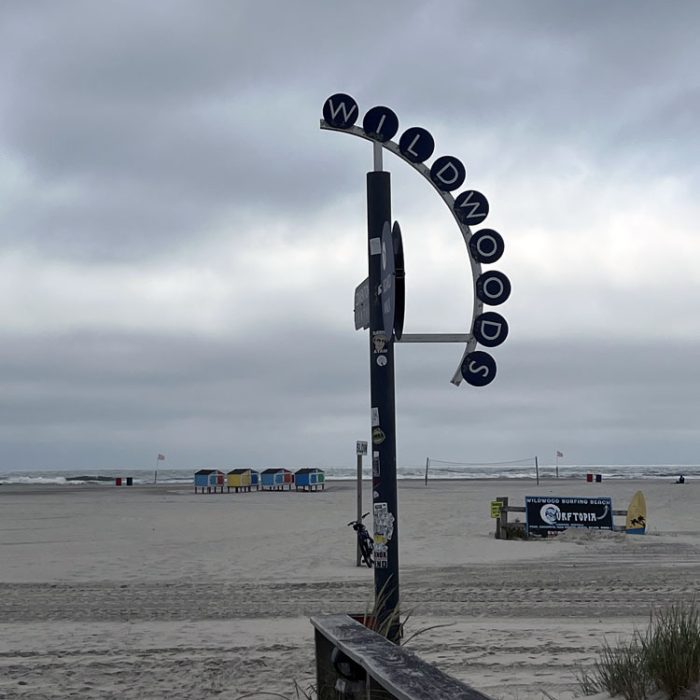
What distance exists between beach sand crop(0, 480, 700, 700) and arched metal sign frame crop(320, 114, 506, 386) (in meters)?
2.60

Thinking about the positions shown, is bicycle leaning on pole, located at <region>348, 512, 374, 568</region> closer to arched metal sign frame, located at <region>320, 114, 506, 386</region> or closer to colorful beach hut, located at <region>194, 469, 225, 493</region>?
arched metal sign frame, located at <region>320, 114, 506, 386</region>

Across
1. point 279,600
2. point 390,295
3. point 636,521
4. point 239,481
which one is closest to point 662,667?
point 390,295

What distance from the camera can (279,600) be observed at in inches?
474

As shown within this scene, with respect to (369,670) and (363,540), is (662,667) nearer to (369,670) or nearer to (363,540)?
(369,670)

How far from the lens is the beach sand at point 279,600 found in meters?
7.65

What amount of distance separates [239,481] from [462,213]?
4747cm

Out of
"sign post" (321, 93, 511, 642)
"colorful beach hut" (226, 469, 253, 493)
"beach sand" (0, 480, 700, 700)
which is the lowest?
"beach sand" (0, 480, 700, 700)

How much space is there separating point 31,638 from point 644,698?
6.79 meters

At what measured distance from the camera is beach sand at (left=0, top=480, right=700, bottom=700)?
7.65 meters

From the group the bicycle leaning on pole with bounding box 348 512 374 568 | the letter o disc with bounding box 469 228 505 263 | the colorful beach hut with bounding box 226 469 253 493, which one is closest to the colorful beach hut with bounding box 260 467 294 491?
the colorful beach hut with bounding box 226 469 253 493

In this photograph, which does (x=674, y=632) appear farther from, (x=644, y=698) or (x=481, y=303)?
(x=481, y=303)

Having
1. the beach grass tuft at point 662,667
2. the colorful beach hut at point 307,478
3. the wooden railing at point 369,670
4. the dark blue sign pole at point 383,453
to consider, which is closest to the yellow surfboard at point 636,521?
the dark blue sign pole at point 383,453

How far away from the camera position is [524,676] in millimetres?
7047

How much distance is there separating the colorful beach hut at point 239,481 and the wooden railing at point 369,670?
48.8m
